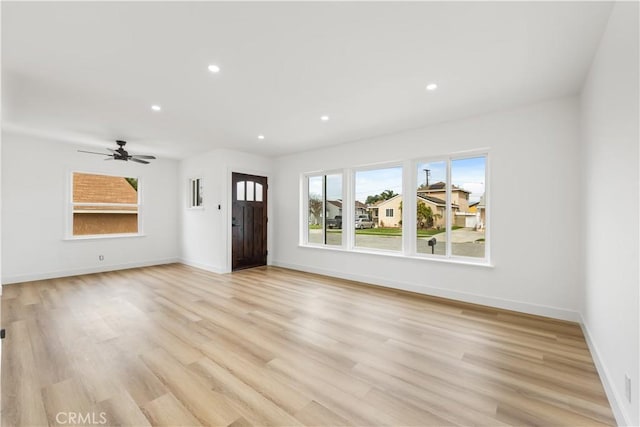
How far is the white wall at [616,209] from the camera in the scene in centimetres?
156

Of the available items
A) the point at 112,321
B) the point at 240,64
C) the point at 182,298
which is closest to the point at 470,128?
the point at 240,64

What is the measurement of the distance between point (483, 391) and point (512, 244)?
2250mm

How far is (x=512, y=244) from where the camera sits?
360 cm

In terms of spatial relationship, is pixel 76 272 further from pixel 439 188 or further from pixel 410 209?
pixel 439 188

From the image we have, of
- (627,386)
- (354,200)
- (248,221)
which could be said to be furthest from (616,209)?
(248,221)

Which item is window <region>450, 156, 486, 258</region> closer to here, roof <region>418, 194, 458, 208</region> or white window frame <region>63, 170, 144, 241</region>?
roof <region>418, 194, 458, 208</region>

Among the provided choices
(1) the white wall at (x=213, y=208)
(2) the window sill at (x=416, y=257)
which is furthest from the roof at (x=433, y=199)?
(1) the white wall at (x=213, y=208)

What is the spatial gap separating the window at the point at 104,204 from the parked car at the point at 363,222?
510 cm

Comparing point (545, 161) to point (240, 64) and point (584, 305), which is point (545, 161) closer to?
point (584, 305)

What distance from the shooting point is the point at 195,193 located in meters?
6.68

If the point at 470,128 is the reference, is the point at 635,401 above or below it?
below

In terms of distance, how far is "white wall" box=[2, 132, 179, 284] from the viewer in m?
4.89

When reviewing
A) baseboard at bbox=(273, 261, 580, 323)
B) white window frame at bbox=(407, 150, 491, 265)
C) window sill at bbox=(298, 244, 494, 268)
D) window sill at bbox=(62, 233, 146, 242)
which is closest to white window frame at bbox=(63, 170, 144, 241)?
window sill at bbox=(62, 233, 146, 242)

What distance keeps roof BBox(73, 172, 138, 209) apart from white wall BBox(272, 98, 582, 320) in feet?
19.8
